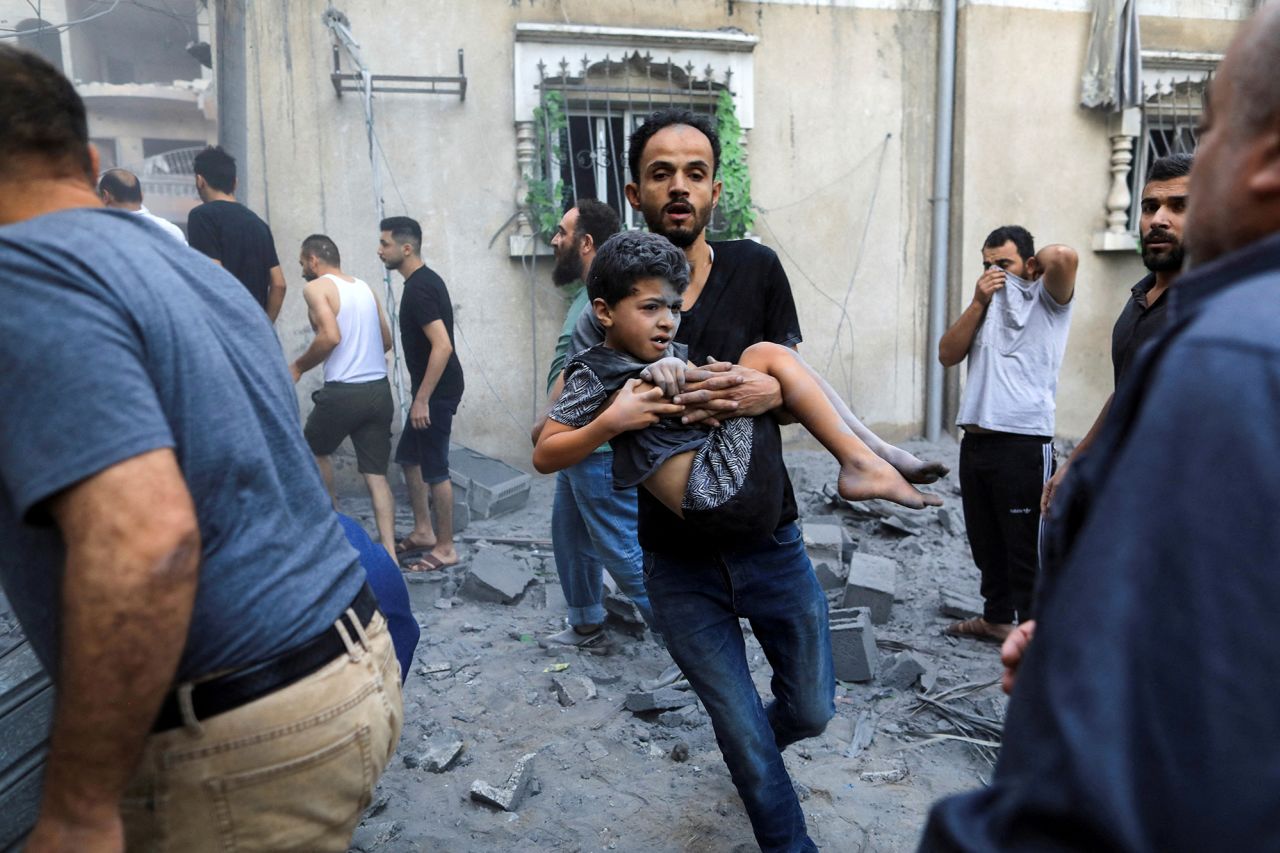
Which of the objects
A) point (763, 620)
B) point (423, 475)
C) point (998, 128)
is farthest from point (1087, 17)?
point (763, 620)

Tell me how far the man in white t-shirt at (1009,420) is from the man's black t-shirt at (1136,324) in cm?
86

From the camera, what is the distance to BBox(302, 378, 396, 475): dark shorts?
18.1 ft

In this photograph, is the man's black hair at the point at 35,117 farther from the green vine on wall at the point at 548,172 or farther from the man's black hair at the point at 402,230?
the green vine on wall at the point at 548,172

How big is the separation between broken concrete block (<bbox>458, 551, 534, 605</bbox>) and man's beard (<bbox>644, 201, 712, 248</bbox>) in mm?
3006

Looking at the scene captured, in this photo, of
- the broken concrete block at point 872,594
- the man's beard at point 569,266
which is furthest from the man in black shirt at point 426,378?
the broken concrete block at point 872,594

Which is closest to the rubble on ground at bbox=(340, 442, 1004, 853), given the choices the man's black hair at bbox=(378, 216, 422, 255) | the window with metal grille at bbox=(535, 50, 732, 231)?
the man's black hair at bbox=(378, 216, 422, 255)

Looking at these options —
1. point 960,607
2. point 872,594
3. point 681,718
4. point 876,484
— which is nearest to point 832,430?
point 876,484

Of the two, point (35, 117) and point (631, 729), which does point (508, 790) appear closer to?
point (631, 729)

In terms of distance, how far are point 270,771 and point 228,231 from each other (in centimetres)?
471

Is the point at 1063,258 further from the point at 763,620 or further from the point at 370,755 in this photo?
the point at 370,755

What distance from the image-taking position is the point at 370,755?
1.51 metres

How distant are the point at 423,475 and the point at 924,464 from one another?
3.93 metres

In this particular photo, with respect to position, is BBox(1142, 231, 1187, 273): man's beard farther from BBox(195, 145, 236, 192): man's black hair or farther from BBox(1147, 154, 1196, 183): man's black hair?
BBox(195, 145, 236, 192): man's black hair

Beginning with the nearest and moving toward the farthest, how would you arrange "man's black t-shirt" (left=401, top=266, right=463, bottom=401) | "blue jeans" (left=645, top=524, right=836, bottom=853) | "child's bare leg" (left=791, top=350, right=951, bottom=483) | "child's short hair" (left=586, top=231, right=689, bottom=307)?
"child's short hair" (left=586, top=231, right=689, bottom=307) < "blue jeans" (left=645, top=524, right=836, bottom=853) < "child's bare leg" (left=791, top=350, right=951, bottom=483) < "man's black t-shirt" (left=401, top=266, right=463, bottom=401)
